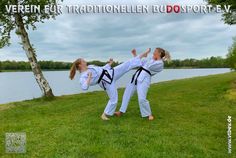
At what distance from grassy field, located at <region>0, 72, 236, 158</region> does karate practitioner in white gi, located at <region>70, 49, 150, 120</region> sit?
796mm

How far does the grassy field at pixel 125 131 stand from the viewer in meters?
6.95

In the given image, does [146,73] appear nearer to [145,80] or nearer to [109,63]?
[145,80]

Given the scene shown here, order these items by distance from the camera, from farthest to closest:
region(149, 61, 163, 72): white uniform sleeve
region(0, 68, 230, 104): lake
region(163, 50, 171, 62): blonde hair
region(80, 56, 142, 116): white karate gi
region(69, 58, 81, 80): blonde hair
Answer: region(0, 68, 230, 104): lake → region(163, 50, 171, 62): blonde hair → region(149, 61, 163, 72): white uniform sleeve → region(80, 56, 142, 116): white karate gi → region(69, 58, 81, 80): blonde hair

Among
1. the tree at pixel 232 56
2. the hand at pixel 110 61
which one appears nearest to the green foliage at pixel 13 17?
the hand at pixel 110 61

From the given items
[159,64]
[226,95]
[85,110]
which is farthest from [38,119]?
[226,95]

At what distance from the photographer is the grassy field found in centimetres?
695

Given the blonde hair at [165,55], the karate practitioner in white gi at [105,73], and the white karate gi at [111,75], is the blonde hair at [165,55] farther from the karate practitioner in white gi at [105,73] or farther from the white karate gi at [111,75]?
the white karate gi at [111,75]

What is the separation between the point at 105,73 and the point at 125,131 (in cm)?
197

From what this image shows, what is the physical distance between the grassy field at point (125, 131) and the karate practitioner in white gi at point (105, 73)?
31.3 inches

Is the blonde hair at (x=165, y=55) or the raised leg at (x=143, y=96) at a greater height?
the blonde hair at (x=165, y=55)

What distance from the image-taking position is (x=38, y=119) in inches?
421

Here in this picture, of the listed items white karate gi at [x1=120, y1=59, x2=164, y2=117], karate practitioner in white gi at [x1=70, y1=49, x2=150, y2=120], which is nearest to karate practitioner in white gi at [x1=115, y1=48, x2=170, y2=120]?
white karate gi at [x1=120, y1=59, x2=164, y2=117]

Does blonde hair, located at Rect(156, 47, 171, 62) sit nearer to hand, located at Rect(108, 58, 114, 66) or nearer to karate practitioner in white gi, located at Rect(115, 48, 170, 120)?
karate practitioner in white gi, located at Rect(115, 48, 170, 120)

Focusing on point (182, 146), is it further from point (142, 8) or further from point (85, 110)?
point (142, 8)
